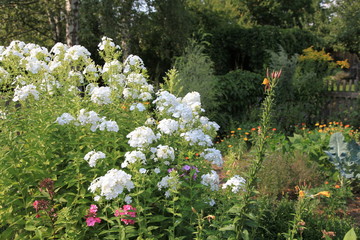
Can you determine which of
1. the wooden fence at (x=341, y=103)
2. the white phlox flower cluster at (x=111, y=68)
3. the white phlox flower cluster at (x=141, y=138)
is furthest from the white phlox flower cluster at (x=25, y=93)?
the wooden fence at (x=341, y=103)

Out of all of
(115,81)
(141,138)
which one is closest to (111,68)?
(115,81)

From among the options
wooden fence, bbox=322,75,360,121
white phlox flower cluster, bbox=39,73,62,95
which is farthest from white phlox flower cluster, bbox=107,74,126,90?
wooden fence, bbox=322,75,360,121

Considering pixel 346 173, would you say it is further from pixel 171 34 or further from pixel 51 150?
pixel 171 34

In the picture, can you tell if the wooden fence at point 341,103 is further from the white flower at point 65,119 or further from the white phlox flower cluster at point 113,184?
the white phlox flower cluster at point 113,184

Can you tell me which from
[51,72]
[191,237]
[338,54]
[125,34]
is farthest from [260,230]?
[338,54]

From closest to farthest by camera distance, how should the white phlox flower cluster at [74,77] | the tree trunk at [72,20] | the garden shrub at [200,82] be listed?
the white phlox flower cluster at [74,77], the garden shrub at [200,82], the tree trunk at [72,20]

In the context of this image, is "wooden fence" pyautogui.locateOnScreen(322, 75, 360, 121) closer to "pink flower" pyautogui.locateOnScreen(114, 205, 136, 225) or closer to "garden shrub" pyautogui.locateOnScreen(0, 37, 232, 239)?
"garden shrub" pyautogui.locateOnScreen(0, 37, 232, 239)

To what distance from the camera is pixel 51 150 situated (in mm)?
2570

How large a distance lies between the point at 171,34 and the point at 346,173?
24.9ft

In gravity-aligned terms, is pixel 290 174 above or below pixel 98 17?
below

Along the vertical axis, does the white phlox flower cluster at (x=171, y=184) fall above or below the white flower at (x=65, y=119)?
below

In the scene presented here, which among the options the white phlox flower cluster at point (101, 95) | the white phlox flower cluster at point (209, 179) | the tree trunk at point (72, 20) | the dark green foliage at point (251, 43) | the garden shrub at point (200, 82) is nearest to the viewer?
the white phlox flower cluster at point (209, 179)

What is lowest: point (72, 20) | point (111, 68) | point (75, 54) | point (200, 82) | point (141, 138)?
point (200, 82)

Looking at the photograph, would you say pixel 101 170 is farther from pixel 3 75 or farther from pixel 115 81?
pixel 3 75
